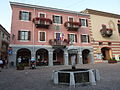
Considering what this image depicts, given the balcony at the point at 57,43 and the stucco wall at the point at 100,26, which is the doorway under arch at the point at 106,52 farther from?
the balcony at the point at 57,43

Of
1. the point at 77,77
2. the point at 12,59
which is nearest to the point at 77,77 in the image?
the point at 77,77

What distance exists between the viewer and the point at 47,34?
19.4 m

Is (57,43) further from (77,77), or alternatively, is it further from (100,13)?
(77,77)

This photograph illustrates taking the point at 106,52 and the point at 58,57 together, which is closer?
the point at 58,57

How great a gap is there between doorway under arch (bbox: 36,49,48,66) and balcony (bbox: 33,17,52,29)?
184 inches

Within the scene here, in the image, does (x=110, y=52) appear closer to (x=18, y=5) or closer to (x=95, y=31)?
(x=95, y=31)

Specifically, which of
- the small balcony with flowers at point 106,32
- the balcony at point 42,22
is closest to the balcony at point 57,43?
the balcony at point 42,22

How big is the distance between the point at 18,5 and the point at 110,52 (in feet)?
69.7

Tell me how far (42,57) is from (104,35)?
14180 millimetres

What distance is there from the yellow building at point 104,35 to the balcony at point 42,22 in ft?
31.4

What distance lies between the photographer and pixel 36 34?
18828 millimetres

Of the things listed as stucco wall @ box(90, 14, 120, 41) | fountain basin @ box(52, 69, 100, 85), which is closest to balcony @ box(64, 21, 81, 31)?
stucco wall @ box(90, 14, 120, 41)

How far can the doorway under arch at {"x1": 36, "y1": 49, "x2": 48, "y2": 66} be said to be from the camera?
19.8m

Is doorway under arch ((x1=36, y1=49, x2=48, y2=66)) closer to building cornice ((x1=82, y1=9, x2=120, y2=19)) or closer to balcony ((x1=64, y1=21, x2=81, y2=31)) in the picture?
balcony ((x1=64, y1=21, x2=81, y2=31))
